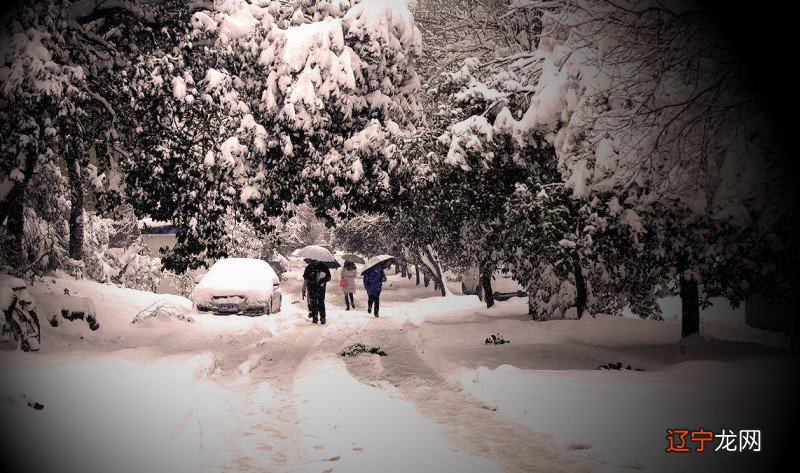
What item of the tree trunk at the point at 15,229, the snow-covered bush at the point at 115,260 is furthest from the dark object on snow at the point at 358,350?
the snow-covered bush at the point at 115,260

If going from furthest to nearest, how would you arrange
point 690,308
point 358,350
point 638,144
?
point 358,350 → point 690,308 → point 638,144

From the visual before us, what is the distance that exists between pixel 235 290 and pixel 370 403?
35.7ft

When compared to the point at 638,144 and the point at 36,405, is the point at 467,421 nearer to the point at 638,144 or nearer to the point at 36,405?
the point at 36,405

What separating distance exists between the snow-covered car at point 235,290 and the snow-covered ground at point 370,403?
14.6 ft

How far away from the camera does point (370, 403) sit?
271 inches

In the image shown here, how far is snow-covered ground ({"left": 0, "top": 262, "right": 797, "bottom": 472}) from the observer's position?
4.80 metres

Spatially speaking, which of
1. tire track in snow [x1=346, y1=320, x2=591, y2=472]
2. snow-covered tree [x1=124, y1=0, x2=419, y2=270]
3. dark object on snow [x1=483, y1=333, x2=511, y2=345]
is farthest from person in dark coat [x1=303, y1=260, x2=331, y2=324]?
tire track in snow [x1=346, y1=320, x2=591, y2=472]

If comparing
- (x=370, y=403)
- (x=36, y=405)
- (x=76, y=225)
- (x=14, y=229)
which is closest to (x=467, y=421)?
(x=370, y=403)

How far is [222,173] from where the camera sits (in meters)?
10.3

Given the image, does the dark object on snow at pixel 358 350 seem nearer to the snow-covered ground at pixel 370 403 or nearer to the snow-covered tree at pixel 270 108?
the snow-covered ground at pixel 370 403

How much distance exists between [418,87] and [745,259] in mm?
6341

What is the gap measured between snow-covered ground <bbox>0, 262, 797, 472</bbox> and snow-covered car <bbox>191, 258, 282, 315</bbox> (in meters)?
4.44

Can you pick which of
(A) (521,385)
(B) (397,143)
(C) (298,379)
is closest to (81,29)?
(B) (397,143)

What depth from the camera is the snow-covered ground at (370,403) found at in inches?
189
